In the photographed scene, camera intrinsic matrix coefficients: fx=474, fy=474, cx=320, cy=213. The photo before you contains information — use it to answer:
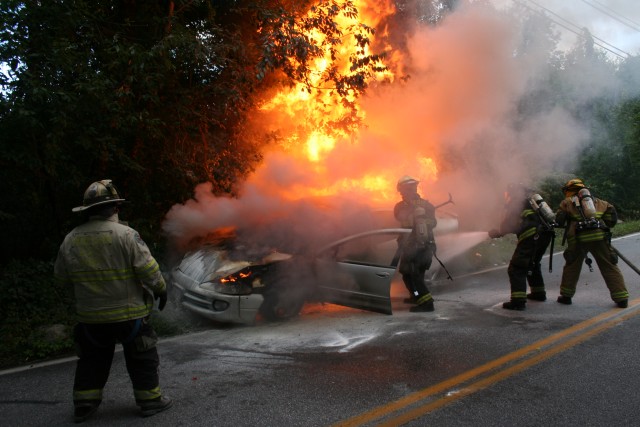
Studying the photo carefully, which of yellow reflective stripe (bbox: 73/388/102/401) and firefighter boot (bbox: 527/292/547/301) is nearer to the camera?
yellow reflective stripe (bbox: 73/388/102/401)

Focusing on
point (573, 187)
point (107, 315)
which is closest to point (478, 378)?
point (107, 315)

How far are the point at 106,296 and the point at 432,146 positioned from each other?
823 cm

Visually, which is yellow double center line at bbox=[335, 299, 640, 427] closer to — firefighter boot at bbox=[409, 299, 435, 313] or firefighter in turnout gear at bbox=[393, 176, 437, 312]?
firefighter boot at bbox=[409, 299, 435, 313]

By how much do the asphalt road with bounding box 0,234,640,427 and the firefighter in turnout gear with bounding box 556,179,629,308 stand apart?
0.29 meters

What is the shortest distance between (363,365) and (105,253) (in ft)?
7.88

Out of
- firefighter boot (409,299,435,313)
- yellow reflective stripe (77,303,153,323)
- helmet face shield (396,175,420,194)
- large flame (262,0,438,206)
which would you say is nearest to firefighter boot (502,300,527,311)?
firefighter boot (409,299,435,313)

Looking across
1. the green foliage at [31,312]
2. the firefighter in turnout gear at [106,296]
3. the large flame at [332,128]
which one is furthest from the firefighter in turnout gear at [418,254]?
the green foliage at [31,312]

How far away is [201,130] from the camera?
805 cm

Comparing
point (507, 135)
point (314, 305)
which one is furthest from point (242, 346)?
point (507, 135)

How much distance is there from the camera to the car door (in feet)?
19.4

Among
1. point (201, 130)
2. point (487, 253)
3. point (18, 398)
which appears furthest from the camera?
point (487, 253)

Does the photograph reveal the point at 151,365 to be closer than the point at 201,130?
Yes

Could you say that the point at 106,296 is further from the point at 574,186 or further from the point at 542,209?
the point at 574,186

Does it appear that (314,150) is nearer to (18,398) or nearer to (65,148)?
(65,148)
